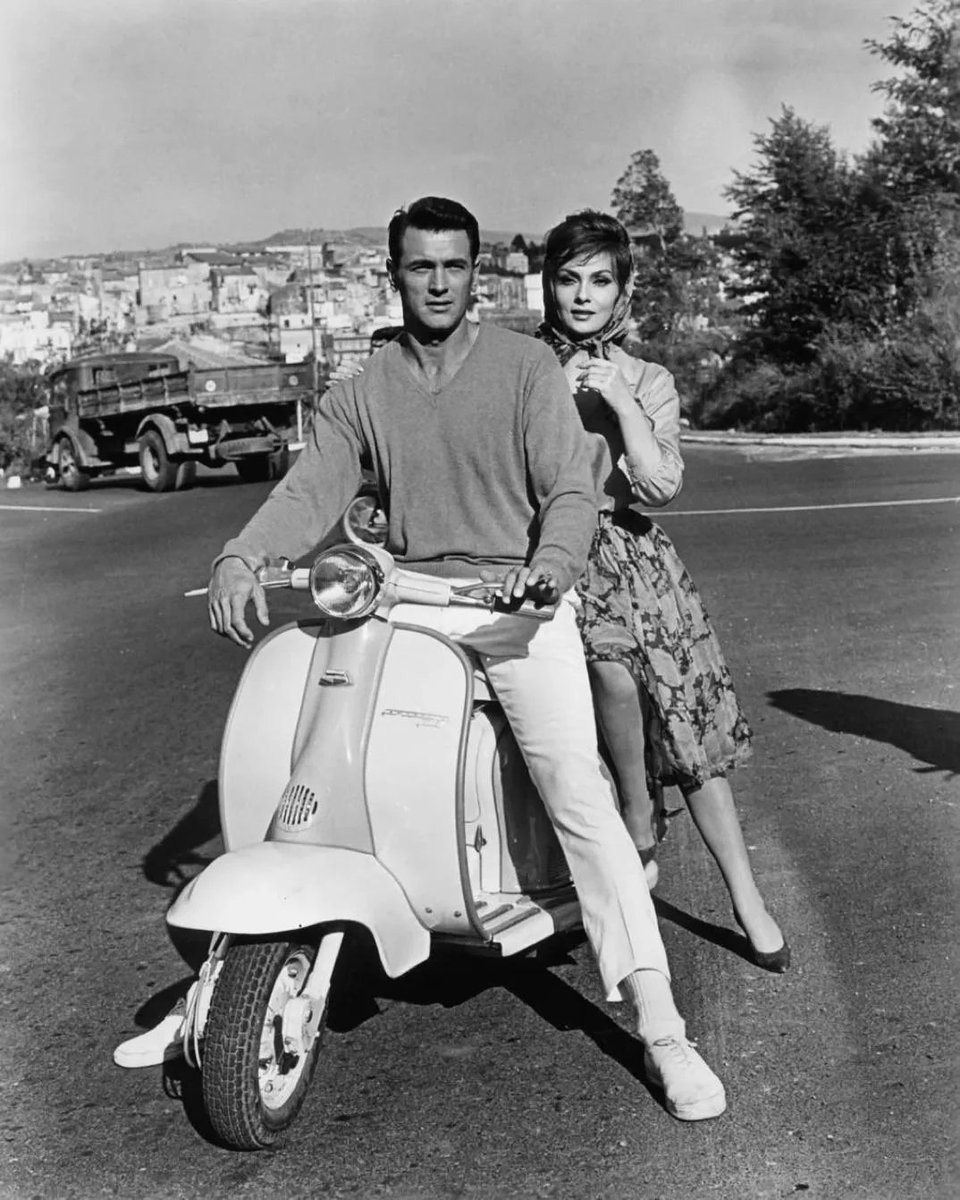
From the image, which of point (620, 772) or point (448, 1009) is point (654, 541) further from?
point (448, 1009)

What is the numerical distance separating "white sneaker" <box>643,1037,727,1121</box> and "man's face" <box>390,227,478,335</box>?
156cm

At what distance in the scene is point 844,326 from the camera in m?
33.0

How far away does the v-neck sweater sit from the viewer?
3498 millimetres

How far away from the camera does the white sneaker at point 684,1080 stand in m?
3.21

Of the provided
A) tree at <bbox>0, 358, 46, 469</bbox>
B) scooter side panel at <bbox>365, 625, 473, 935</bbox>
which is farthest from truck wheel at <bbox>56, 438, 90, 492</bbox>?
scooter side panel at <bbox>365, 625, 473, 935</bbox>

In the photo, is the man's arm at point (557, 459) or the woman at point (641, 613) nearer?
the man's arm at point (557, 459)

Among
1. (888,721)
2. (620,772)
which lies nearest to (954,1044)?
(620,772)

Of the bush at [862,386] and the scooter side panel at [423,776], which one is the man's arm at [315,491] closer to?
the scooter side panel at [423,776]

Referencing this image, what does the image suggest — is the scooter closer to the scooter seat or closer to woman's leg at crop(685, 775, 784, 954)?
the scooter seat

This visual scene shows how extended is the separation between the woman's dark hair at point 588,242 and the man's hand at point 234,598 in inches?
45.1

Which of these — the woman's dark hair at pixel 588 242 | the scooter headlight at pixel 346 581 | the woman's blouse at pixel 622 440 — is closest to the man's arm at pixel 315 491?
the scooter headlight at pixel 346 581

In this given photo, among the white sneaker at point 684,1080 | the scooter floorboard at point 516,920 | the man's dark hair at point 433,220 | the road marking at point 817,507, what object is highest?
the man's dark hair at point 433,220

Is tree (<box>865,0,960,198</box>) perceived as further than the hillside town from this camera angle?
No

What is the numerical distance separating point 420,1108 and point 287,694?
35.1 inches
